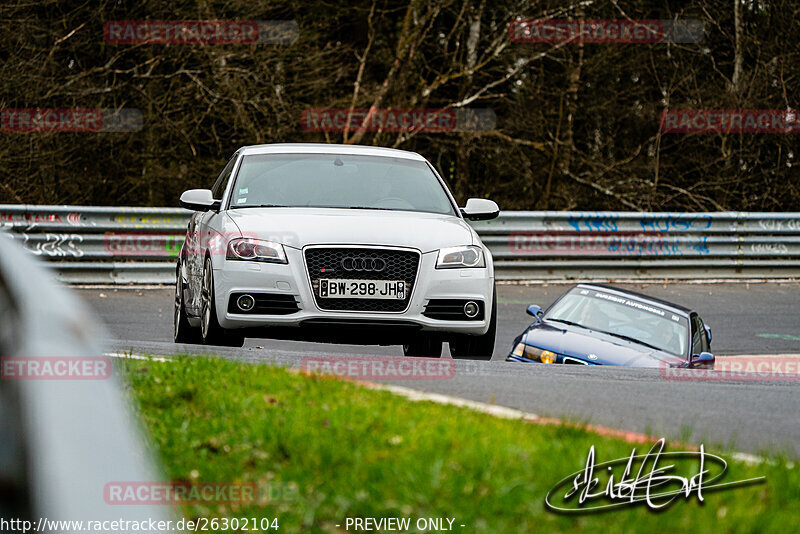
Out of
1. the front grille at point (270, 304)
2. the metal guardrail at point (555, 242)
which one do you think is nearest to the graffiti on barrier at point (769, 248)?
the metal guardrail at point (555, 242)

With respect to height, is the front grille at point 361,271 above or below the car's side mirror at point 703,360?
above

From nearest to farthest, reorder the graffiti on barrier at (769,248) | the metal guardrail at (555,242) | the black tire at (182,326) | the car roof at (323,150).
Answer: the car roof at (323,150) → the black tire at (182,326) → the metal guardrail at (555,242) → the graffiti on barrier at (769,248)

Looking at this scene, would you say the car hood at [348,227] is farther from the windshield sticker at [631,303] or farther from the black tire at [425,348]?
the windshield sticker at [631,303]

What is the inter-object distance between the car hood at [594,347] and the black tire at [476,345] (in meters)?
2.47

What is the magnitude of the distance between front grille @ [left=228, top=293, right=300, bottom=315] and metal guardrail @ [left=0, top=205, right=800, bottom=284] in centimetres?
789

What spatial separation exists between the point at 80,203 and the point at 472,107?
918 cm

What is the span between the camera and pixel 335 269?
759 centimetres

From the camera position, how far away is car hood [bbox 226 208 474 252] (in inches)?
300

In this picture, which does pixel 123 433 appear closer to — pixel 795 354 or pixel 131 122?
pixel 795 354

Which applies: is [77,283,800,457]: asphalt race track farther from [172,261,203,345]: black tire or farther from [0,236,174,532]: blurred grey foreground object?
[0,236,174,532]: blurred grey foreground object

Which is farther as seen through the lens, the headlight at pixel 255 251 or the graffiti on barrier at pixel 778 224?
the graffiti on barrier at pixel 778 224

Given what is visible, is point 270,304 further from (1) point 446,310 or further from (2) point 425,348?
(2) point 425,348

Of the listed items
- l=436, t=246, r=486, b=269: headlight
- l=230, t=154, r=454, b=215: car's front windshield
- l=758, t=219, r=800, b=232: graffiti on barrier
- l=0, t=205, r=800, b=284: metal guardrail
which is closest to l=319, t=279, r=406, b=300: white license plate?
l=436, t=246, r=486, b=269: headlight

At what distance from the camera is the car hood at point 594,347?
1076 cm
